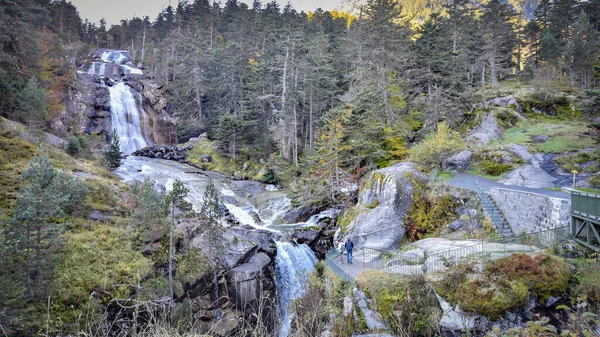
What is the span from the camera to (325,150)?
81.9ft

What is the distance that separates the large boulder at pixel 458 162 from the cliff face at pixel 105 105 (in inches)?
1417

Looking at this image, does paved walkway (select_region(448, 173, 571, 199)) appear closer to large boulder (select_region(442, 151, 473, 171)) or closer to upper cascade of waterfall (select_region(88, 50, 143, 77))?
large boulder (select_region(442, 151, 473, 171))

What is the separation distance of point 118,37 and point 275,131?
6876 cm

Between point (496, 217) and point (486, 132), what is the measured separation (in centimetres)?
1421

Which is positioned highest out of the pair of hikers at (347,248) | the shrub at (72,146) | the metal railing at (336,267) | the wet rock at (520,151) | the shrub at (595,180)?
the wet rock at (520,151)

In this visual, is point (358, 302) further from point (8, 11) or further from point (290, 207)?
point (8, 11)

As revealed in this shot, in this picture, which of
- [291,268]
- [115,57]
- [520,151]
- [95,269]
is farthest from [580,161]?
[115,57]

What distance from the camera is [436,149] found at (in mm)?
21641

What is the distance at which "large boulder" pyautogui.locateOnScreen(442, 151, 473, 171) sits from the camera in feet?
73.9

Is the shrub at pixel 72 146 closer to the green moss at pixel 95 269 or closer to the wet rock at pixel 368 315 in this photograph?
the green moss at pixel 95 269

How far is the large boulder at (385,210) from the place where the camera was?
17266mm

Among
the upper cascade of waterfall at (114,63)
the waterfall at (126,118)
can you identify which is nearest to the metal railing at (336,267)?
the waterfall at (126,118)

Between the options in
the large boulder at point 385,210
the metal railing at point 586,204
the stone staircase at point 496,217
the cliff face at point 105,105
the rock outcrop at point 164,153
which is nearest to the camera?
the metal railing at point 586,204

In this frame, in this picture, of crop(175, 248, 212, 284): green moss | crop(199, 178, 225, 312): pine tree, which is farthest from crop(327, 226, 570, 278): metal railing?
crop(175, 248, 212, 284): green moss
